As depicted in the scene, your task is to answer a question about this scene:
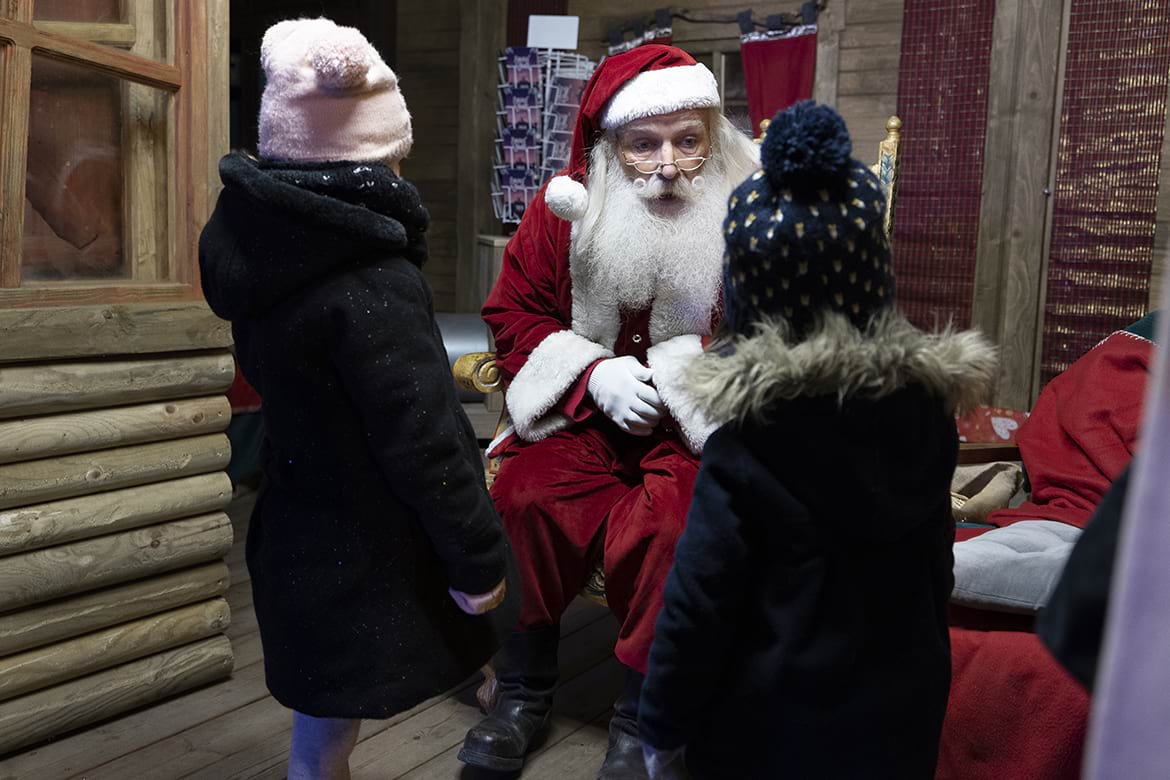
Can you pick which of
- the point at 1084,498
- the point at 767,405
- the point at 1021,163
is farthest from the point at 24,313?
the point at 1021,163

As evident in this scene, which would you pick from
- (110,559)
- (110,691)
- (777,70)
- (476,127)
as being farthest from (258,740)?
(476,127)

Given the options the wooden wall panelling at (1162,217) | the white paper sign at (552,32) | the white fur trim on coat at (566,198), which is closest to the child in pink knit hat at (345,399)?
the white fur trim on coat at (566,198)

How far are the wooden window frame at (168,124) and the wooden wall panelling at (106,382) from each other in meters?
0.14

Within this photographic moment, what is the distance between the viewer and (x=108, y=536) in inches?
93.6

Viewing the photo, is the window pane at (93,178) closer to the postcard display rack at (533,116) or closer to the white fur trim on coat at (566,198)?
the white fur trim on coat at (566,198)

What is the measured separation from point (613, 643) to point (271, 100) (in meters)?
1.89

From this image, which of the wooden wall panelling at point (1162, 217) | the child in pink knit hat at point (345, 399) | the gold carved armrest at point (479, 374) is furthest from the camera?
the wooden wall panelling at point (1162, 217)

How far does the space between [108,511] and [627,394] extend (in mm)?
1185

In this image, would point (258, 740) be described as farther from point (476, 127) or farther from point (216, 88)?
point (476, 127)

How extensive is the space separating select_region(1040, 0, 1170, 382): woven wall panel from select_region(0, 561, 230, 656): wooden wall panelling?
3.26 metres

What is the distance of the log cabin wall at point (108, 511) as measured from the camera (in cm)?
220

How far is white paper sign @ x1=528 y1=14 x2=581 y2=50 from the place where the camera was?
520cm

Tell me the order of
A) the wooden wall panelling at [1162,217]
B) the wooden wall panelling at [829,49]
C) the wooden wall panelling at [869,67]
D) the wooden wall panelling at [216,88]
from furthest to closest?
1. the wooden wall panelling at [829,49]
2. the wooden wall panelling at [869,67]
3. the wooden wall panelling at [1162,217]
4. the wooden wall panelling at [216,88]

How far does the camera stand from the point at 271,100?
148 cm
